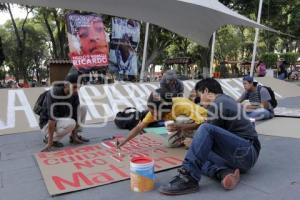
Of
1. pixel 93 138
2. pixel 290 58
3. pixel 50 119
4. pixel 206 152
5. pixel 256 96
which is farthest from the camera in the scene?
pixel 290 58

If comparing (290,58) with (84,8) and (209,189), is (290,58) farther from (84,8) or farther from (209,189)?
(209,189)

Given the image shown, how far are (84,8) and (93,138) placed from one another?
7.24 ft

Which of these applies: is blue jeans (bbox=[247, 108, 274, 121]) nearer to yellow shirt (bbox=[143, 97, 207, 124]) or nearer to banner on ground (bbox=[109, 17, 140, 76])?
yellow shirt (bbox=[143, 97, 207, 124])

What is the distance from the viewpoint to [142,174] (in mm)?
3256

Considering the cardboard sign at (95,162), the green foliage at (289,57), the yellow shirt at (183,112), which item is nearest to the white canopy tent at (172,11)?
the yellow shirt at (183,112)

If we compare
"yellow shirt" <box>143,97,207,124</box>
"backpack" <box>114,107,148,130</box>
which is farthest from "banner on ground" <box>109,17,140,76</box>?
"yellow shirt" <box>143,97,207,124</box>

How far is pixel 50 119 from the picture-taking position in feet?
16.6

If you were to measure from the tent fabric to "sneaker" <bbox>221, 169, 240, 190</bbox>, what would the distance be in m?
2.49

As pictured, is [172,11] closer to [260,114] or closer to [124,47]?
[260,114]

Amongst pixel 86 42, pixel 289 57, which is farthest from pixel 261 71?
pixel 289 57

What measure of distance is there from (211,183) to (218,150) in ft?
1.25

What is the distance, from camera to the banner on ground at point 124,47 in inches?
501

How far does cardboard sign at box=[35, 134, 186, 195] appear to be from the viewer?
142 inches

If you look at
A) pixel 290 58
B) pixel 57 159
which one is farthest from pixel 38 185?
pixel 290 58
